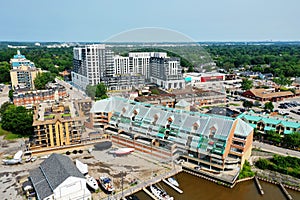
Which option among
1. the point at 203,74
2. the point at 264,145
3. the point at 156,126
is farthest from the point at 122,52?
the point at 264,145

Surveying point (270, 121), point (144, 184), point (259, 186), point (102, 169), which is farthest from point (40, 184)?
point (270, 121)

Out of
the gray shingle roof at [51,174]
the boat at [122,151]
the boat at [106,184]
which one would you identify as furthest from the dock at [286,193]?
the gray shingle roof at [51,174]

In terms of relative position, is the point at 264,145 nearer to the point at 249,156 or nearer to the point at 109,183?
the point at 249,156

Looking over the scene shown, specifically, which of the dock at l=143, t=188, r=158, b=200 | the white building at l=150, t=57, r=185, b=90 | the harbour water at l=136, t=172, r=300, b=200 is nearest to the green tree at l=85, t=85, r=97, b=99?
the white building at l=150, t=57, r=185, b=90

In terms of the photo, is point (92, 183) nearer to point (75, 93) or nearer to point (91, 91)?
point (91, 91)

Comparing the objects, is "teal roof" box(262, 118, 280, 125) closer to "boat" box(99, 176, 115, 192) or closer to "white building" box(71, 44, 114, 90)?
"boat" box(99, 176, 115, 192)

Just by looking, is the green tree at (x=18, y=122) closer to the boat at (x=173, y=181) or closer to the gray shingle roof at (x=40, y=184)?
the gray shingle roof at (x=40, y=184)
